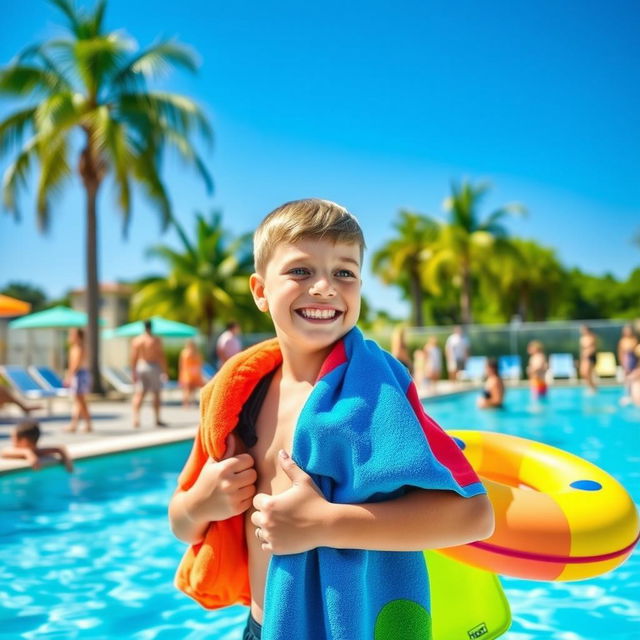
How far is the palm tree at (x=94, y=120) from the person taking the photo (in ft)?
54.2

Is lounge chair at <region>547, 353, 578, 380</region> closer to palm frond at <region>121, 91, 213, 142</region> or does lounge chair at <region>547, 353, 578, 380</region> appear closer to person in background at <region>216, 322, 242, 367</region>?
person in background at <region>216, 322, 242, 367</region>

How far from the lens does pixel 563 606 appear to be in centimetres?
387

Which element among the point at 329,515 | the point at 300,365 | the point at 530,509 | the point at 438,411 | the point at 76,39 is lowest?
the point at 438,411

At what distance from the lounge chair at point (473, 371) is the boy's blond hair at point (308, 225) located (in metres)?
21.2

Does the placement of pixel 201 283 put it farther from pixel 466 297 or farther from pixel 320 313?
pixel 320 313

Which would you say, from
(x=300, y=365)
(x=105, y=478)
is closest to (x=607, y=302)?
(x=105, y=478)

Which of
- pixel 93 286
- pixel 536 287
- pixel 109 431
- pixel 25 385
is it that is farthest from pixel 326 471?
pixel 536 287

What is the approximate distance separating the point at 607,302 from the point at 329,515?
64.0 m

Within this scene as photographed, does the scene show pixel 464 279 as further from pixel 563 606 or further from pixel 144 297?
pixel 563 606

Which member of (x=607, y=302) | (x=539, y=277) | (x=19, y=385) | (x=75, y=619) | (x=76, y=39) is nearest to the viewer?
(x=75, y=619)

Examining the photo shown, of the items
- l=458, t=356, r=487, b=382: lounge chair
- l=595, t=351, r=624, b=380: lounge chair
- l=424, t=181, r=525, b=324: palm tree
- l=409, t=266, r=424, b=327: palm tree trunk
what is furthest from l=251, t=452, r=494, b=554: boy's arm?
l=409, t=266, r=424, b=327: palm tree trunk

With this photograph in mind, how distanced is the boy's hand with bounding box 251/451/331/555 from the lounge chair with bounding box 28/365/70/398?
14269 millimetres

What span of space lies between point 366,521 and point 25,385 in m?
14.5

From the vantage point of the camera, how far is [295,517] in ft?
3.71
